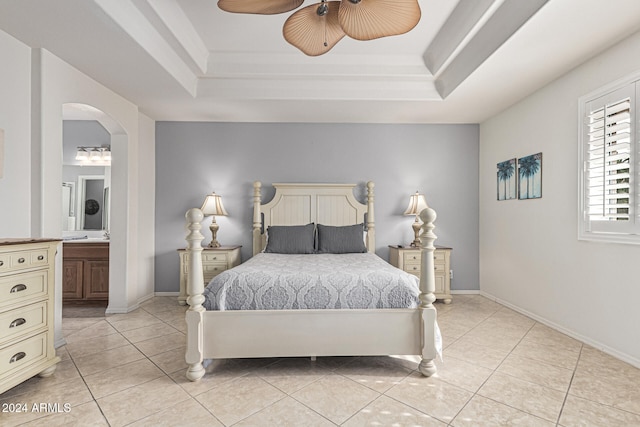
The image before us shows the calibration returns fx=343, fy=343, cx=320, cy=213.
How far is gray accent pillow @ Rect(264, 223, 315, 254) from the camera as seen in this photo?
13.1ft

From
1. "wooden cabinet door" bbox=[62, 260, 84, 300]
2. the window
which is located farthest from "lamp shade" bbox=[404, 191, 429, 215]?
"wooden cabinet door" bbox=[62, 260, 84, 300]

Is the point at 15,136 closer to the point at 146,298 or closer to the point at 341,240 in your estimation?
the point at 146,298

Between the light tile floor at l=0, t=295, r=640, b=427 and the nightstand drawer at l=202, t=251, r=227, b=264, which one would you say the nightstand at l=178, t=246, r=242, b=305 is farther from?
the light tile floor at l=0, t=295, r=640, b=427

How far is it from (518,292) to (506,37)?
277cm

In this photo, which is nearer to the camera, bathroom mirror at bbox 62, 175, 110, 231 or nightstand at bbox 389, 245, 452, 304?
nightstand at bbox 389, 245, 452, 304

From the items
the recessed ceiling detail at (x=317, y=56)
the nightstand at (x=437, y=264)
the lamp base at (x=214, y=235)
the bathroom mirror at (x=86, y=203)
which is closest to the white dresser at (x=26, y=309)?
the recessed ceiling detail at (x=317, y=56)

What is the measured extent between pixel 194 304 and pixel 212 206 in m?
2.31

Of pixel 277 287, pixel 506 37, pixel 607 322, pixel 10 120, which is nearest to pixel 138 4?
pixel 10 120

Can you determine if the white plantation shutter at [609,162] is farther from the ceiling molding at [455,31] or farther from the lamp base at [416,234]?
the lamp base at [416,234]

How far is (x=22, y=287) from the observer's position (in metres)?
2.12

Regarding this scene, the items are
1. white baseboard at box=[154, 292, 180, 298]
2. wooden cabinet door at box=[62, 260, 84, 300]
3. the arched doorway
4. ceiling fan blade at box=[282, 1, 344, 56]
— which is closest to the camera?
ceiling fan blade at box=[282, 1, 344, 56]

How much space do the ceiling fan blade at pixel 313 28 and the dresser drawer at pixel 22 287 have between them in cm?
223

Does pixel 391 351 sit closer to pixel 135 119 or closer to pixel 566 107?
pixel 566 107

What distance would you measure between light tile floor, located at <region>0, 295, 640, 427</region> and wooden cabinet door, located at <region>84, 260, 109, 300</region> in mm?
1261
